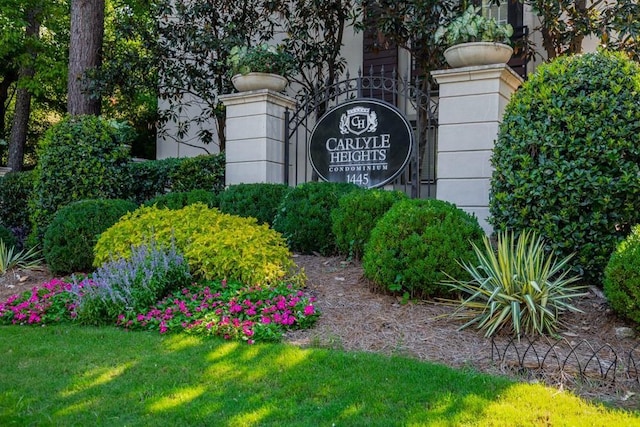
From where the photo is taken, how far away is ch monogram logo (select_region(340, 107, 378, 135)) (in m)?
7.27

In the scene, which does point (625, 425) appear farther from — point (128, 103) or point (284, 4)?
point (128, 103)

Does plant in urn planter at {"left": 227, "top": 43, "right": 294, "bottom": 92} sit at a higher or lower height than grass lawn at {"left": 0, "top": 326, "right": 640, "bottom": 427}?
higher

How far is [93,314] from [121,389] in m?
1.62

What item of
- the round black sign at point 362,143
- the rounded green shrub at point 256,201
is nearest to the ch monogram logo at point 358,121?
the round black sign at point 362,143

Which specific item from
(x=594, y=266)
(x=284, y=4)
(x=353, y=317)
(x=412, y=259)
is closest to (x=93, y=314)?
(x=353, y=317)

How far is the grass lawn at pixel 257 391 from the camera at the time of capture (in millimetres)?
2811

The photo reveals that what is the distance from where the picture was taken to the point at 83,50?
33.5ft

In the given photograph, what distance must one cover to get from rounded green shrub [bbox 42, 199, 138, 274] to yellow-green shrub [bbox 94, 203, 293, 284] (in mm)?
489

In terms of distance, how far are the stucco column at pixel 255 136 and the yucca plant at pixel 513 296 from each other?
393cm

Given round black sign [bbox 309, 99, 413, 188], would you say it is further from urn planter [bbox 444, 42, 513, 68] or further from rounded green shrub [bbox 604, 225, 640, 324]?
rounded green shrub [bbox 604, 225, 640, 324]

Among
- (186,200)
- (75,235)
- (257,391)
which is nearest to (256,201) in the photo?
(186,200)

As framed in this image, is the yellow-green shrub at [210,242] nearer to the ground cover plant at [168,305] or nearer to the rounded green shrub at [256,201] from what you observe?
the ground cover plant at [168,305]

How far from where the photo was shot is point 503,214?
5.11 meters

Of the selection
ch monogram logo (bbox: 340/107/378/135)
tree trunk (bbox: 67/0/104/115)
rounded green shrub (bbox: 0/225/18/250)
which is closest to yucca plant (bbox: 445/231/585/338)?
ch monogram logo (bbox: 340/107/378/135)
